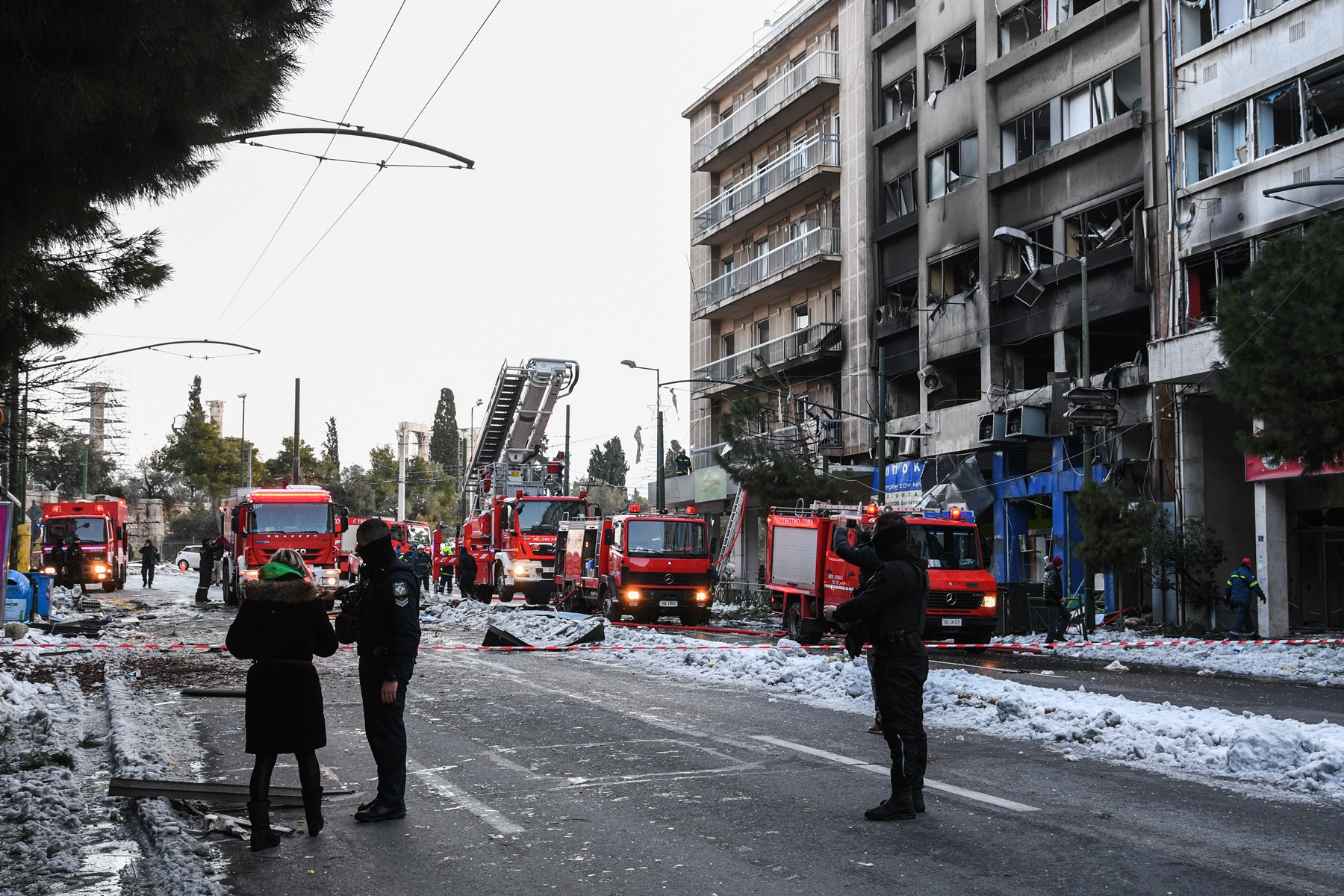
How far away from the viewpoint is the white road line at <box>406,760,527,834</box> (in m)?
7.48

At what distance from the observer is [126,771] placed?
355 inches

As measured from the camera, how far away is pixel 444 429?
109500 mm

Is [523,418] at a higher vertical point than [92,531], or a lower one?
higher

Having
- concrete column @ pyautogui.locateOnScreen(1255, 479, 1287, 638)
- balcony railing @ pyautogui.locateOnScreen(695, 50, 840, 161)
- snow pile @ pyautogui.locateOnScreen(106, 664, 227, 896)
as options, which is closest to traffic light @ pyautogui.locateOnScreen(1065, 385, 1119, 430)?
concrete column @ pyautogui.locateOnScreen(1255, 479, 1287, 638)

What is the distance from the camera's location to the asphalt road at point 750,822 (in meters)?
6.31

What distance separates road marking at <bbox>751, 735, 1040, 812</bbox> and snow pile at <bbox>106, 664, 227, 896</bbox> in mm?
4646

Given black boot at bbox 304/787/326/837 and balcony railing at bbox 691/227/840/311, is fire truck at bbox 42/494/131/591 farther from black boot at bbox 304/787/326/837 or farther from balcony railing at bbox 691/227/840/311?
black boot at bbox 304/787/326/837

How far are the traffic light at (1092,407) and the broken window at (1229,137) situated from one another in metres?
5.40

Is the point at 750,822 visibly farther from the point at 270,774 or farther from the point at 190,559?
the point at 190,559

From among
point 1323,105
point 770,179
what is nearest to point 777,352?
point 770,179

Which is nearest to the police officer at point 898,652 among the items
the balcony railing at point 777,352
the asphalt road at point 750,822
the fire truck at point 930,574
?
the asphalt road at point 750,822

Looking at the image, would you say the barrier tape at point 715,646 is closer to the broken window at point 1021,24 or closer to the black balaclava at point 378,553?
the black balaclava at point 378,553

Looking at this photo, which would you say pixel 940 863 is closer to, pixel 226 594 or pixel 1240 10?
pixel 1240 10

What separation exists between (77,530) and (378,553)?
41.4 meters
